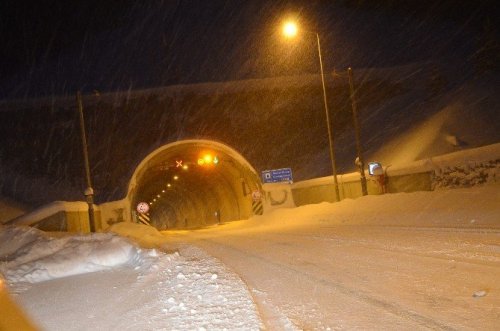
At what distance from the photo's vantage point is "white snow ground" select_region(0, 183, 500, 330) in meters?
5.34

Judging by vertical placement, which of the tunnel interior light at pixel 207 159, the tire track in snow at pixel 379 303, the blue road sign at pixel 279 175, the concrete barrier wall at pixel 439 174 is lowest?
the tire track in snow at pixel 379 303

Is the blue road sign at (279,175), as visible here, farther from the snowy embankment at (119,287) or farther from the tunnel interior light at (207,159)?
the snowy embankment at (119,287)

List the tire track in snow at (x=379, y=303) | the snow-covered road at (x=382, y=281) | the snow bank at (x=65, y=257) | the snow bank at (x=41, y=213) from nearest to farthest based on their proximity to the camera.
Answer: the tire track in snow at (x=379, y=303) → the snow-covered road at (x=382, y=281) → the snow bank at (x=65, y=257) → the snow bank at (x=41, y=213)

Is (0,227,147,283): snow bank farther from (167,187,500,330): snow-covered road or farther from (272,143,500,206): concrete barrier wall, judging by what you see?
(272,143,500,206): concrete barrier wall

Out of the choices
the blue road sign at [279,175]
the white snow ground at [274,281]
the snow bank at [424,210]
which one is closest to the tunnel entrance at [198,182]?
the blue road sign at [279,175]

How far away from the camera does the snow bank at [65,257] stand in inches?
351

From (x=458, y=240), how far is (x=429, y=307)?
4.91 metres

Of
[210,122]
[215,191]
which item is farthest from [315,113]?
[215,191]

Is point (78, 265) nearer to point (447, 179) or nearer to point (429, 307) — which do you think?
point (429, 307)

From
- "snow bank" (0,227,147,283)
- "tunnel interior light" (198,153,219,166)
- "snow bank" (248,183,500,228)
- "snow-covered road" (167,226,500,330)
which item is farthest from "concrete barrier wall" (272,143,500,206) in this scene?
"snow bank" (0,227,147,283)

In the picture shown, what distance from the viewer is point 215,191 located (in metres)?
50.8

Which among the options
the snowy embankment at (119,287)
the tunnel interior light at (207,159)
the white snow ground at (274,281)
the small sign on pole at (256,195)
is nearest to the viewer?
the white snow ground at (274,281)

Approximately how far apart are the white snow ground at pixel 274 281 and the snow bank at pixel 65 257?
24 millimetres

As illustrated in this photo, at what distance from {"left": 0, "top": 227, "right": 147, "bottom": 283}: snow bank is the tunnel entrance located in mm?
21859
